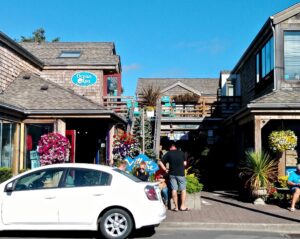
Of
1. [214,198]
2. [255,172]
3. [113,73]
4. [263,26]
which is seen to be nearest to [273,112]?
[255,172]

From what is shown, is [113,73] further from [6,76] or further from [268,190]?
[268,190]

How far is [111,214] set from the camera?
871 cm

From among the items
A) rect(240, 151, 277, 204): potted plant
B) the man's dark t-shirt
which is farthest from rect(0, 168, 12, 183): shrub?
rect(240, 151, 277, 204): potted plant

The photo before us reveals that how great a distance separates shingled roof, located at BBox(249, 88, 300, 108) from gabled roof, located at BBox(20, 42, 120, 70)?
8887mm

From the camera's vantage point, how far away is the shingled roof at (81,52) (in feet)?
74.8

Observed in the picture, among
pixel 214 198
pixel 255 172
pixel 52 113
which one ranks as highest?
pixel 52 113

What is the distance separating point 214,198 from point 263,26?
7.61 m

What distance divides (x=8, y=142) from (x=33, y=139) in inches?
54.1

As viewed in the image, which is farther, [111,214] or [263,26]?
[263,26]

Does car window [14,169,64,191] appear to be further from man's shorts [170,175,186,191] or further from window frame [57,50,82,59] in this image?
window frame [57,50,82,59]

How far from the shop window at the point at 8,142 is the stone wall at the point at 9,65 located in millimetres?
2502

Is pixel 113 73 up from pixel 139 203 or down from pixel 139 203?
up

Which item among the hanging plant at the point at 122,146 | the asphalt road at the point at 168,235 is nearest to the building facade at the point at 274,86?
the hanging plant at the point at 122,146

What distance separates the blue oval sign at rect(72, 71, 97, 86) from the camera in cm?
2272
